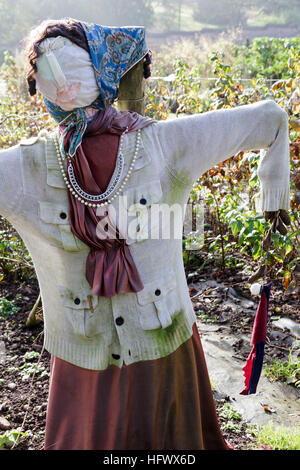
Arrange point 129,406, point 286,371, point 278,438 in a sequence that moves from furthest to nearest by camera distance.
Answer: point 286,371, point 278,438, point 129,406

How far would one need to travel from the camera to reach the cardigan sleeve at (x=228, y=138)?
1.60m

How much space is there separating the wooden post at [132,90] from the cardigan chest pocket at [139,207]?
39 cm

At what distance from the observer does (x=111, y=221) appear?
156 centimetres

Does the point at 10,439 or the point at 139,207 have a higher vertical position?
the point at 139,207

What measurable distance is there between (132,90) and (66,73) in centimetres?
37

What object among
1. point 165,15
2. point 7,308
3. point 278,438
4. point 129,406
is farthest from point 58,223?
point 165,15

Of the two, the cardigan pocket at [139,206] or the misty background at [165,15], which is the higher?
the misty background at [165,15]

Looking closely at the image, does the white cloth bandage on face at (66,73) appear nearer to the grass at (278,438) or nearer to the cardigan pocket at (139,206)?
the cardigan pocket at (139,206)

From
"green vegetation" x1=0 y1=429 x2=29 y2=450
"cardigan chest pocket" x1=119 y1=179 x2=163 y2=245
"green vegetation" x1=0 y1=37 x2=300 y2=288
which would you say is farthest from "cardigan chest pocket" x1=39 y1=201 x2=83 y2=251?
"green vegetation" x1=0 y1=429 x2=29 y2=450

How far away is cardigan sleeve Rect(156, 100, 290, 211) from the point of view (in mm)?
1597

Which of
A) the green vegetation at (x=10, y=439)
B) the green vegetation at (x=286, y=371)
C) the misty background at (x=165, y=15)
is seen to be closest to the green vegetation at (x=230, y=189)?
the green vegetation at (x=286, y=371)

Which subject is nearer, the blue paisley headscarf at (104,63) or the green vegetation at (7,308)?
the blue paisley headscarf at (104,63)

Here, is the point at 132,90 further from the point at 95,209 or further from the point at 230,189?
the point at 230,189

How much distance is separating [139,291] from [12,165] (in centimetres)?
60
